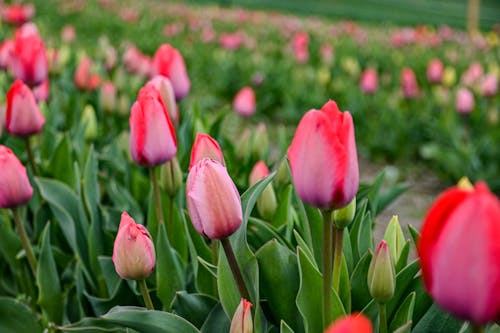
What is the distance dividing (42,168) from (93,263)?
540 millimetres

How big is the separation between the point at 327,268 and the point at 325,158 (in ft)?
0.68

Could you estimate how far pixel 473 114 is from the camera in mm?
4996

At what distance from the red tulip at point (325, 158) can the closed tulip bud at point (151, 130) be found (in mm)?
466

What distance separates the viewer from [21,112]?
1.85m

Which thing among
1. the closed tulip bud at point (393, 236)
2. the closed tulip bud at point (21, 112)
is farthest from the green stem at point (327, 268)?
→ the closed tulip bud at point (21, 112)

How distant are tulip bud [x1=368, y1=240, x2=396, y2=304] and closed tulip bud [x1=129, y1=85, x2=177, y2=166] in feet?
1.69

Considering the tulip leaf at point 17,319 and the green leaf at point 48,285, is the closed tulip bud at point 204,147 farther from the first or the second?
the tulip leaf at point 17,319

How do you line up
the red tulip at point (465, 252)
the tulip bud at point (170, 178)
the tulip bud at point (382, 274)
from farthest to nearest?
the tulip bud at point (170, 178) < the tulip bud at point (382, 274) < the red tulip at point (465, 252)

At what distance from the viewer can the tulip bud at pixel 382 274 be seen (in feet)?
3.70

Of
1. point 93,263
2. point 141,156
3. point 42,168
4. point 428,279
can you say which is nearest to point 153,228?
point 93,263

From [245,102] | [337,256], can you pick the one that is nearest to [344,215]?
[337,256]

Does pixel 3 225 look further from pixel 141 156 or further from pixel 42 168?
pixel 141 156

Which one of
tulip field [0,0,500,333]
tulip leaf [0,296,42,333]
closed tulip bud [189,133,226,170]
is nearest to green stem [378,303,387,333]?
tulip field [0,0,500,333]

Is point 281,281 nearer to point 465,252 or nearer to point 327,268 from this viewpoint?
point 327,268
